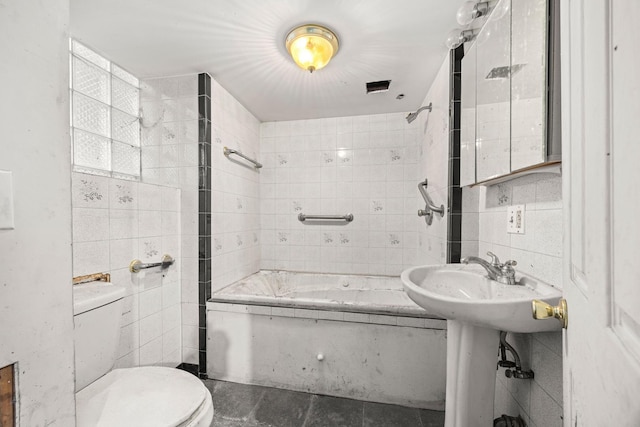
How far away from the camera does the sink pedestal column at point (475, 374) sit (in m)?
0.94

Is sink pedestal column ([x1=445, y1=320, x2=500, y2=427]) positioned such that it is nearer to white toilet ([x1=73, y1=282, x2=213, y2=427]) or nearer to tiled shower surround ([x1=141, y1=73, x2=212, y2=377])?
white toilet ([x1=73, y1=282, x2=213, y2=427])

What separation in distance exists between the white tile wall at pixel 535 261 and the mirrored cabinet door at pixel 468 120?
0.17 meters

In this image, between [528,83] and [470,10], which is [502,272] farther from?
[470,10]

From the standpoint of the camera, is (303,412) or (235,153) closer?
(303,412)

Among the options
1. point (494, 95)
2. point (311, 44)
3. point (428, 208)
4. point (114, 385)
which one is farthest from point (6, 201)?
point (428, 208)

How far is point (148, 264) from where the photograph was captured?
1495 millimetres

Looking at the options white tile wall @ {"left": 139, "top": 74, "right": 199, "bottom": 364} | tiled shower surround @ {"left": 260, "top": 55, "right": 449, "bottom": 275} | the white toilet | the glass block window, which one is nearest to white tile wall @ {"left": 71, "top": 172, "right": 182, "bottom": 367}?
white tile wall @ {"left": 139, "top": 74, "right": 199, "bottom": 364}

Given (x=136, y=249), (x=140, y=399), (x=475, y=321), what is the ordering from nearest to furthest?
(x=475, y=321)
(x=140, y=399)
(x=136, y=249)

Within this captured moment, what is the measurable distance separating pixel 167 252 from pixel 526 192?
1.92 meters

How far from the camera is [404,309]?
4.92 ft

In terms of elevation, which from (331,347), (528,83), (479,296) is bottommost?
(331,347)

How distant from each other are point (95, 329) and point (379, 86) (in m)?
2.09

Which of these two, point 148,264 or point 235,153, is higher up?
point 235,153

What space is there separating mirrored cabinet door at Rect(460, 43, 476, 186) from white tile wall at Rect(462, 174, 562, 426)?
17cm
